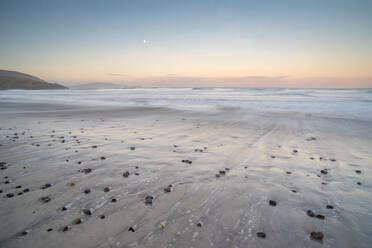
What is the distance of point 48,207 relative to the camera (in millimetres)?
3250

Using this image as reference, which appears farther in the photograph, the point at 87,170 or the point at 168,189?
the point at 87,170

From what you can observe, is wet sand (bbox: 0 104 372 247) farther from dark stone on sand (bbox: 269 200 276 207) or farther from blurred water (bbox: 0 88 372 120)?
blurred water (bbox: 0 88 372 120)

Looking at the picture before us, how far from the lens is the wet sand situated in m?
2.69

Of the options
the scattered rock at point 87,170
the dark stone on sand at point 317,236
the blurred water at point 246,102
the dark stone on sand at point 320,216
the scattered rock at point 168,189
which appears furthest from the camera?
the blurred water at point 246,102

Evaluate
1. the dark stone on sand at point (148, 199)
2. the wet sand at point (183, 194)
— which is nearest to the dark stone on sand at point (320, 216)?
the wet sand at point (183, 194)

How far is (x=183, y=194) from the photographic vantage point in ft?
12.3

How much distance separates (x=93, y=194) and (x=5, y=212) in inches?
50.8

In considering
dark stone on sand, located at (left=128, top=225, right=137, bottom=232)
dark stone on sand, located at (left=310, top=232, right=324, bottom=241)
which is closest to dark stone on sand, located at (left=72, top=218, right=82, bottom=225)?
dark stone on sand, located at (left=128, top=225, right=137, bottom=232)

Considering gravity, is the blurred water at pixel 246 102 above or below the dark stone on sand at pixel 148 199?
above

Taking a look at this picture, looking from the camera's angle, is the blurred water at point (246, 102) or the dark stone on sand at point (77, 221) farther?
the blurred water at point (246, 102)

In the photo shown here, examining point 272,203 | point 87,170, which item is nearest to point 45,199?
point 87,170

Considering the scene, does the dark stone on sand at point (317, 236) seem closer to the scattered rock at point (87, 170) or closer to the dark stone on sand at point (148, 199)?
the dark stone on sand at point (148, 199)

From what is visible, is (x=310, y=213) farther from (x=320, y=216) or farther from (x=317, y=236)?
(x=317, y=236)

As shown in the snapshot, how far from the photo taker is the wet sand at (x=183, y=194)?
269 centimetres
